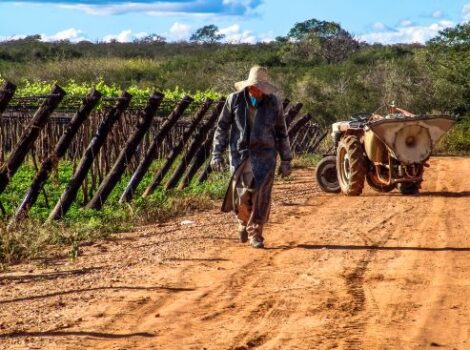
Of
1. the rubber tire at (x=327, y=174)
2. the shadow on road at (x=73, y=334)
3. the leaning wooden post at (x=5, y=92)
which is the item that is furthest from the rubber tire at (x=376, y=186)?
the shadow on road at (x=73, y=334)

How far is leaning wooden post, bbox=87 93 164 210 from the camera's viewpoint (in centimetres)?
1518

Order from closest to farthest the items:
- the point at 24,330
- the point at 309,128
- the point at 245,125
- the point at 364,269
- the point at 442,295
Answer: the point at 24,330, the point at 442,295, the point at 364,269, the point at 245,125, the point at 309,128

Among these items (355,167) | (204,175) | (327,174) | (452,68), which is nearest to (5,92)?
(355,167)

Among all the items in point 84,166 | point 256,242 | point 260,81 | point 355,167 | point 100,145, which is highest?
point 260,81

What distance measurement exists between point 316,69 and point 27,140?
49.6 meters

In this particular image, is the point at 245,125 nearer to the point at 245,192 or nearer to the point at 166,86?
the point at 245,192

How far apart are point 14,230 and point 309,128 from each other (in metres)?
24.7

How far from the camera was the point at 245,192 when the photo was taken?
10992mm

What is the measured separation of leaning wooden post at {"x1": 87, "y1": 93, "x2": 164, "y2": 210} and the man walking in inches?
177

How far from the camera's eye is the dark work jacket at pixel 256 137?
1085 centimetres

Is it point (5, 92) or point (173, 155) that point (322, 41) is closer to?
point (173, 155)

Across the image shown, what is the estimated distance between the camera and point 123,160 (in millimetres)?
15531

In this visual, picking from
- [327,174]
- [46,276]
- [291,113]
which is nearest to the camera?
[46,276]

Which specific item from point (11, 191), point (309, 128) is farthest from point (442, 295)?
point (309, 128)
